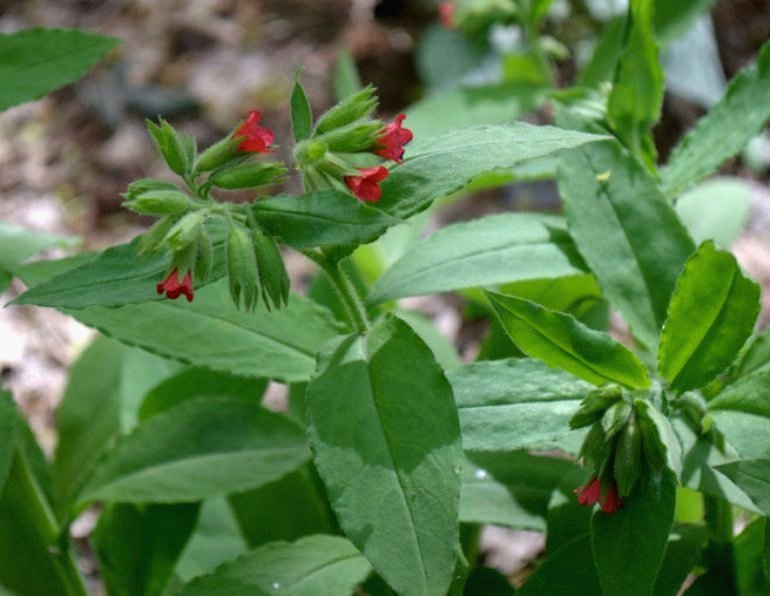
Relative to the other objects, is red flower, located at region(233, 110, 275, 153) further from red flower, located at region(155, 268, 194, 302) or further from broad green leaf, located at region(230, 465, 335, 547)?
broad green leaf, located at region(230, 465, 335, 547)

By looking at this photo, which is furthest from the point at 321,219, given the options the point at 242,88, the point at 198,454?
the point at 242,88

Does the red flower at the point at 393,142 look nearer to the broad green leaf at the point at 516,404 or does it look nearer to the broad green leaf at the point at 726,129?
the broad green leaf at the point at 516,404

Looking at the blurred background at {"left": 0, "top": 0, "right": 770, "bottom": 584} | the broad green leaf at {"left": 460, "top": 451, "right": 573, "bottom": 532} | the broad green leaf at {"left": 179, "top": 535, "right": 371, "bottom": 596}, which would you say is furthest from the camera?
the blurred background at {"left": 0, "top": 0, "right": 770, "bottom": 584}

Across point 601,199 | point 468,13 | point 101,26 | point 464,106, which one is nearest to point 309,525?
point 601,199

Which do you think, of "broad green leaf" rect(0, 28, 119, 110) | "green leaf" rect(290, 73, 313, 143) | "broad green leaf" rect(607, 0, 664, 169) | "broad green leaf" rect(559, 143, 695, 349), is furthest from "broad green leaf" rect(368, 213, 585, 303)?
"broad green leaf" rect(0, 28, 119, 110)

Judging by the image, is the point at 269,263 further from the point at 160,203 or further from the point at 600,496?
the point at 600,496

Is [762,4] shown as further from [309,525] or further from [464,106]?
[309,525]
